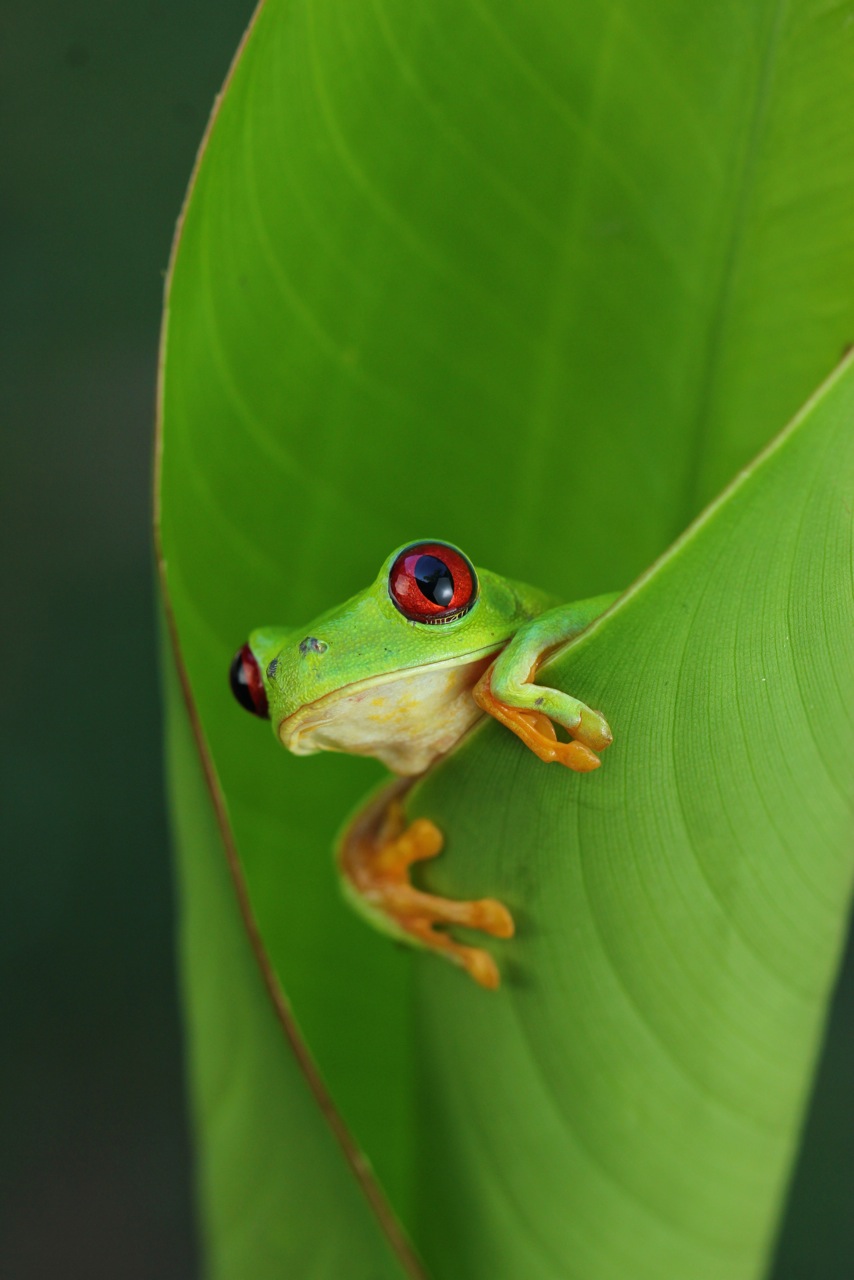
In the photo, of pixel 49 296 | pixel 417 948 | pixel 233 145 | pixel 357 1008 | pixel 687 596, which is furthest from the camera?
pixel 49 296

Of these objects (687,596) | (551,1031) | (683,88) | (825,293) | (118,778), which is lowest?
(118,778)

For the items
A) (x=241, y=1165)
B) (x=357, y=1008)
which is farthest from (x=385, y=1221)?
(x=357, y=1008)

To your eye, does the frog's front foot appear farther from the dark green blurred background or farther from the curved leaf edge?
the dark green blurred background

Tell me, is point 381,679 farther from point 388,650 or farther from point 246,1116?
point 246,1116

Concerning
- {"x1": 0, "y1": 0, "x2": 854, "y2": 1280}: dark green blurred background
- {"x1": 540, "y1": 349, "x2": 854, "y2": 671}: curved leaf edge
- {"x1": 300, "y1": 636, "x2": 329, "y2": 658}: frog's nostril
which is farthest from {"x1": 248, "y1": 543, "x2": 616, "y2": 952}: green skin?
{"x1": 0, "y1": 0, "x2": 854, "y2": 1280}: dark green blurred background

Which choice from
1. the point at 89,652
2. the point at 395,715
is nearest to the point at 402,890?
the point at 395,715

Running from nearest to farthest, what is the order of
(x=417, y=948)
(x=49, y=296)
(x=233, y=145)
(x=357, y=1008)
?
(x=233, y=145) < (x=417, y=948) < (x=357, y=1008) < (x=49, y=296)

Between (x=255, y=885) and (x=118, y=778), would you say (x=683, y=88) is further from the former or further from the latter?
(x=118, y=778)

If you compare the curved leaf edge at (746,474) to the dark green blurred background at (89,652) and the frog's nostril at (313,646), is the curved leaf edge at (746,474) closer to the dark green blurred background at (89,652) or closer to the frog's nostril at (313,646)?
the frog's nostril at (313,646)
